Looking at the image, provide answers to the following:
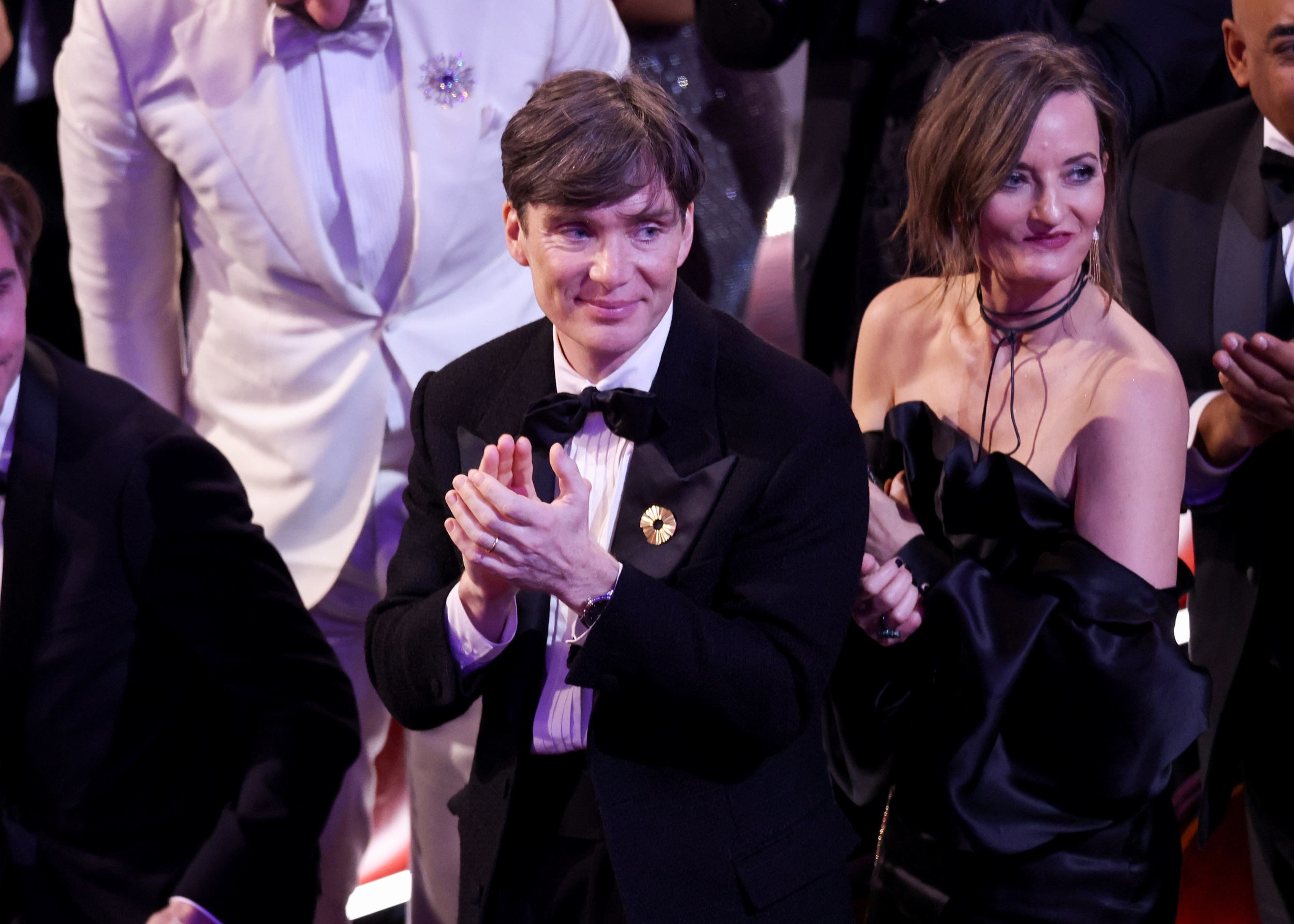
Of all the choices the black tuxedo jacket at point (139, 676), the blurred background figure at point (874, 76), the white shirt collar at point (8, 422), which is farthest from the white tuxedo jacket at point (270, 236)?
the white shirt collar at point (8, 422)

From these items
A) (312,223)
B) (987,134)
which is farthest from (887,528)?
(312,223)

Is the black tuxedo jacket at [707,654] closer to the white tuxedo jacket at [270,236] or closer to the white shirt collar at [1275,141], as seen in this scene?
the white tuxedo jacket at [270,236]

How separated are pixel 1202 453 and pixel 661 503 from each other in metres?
1.09

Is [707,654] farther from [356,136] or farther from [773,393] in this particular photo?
[356,136]

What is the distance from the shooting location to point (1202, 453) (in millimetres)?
2043

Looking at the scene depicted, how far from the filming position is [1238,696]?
2127 millimetres

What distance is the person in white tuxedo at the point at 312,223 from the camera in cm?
221

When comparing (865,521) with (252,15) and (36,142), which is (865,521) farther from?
(36,142)

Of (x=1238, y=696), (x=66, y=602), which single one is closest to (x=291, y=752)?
(x=66, y=602)

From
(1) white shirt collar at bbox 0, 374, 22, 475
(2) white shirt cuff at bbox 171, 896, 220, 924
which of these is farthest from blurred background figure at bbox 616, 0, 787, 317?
(2) white shirt cuff at bbox 171, 896, 220, 924

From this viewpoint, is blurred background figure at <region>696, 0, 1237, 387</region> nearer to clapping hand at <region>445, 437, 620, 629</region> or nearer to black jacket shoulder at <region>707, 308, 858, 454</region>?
black jacket shoulder at <region>707, 308, 858, 454</region>

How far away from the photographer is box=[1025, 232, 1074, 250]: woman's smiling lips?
1.68 metres

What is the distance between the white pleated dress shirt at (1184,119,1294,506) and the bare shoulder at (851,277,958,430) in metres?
0.50

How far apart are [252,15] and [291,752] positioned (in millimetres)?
1294
